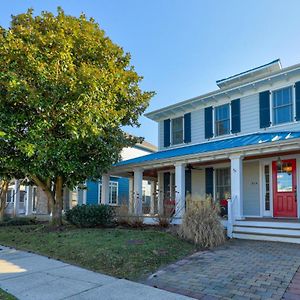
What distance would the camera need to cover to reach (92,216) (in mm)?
12305

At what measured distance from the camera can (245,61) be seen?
16.1 metres

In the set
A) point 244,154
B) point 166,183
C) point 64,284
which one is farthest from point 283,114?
point 64,284

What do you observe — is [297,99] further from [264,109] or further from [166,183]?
[166,183]

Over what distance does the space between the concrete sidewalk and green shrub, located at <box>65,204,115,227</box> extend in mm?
4876

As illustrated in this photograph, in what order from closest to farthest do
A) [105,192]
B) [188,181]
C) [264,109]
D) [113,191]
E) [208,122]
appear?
[264,109]
[208,122]
[188,181]
[105,192]
[113,191]

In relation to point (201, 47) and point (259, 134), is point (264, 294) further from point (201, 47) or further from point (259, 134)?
point (201, 47)

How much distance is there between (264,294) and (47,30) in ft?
33.9

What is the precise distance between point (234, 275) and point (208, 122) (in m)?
9.77

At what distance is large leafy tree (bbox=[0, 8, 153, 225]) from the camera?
1009 cm

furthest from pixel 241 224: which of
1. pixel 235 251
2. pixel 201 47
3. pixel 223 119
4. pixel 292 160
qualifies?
pixel 201 47

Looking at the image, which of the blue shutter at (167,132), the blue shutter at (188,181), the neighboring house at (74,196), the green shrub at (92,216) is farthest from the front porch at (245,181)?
the neighboring house at (74,196)

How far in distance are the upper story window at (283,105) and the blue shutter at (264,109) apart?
226 mm

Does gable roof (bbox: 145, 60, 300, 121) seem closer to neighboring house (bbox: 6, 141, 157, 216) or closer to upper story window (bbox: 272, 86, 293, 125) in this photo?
upper story window (bbox: 272, 86, 293, 125)

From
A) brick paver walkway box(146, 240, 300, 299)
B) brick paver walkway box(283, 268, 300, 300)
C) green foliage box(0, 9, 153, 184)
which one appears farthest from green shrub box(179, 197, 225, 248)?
green foliage box(0, 9, 153, 184)
